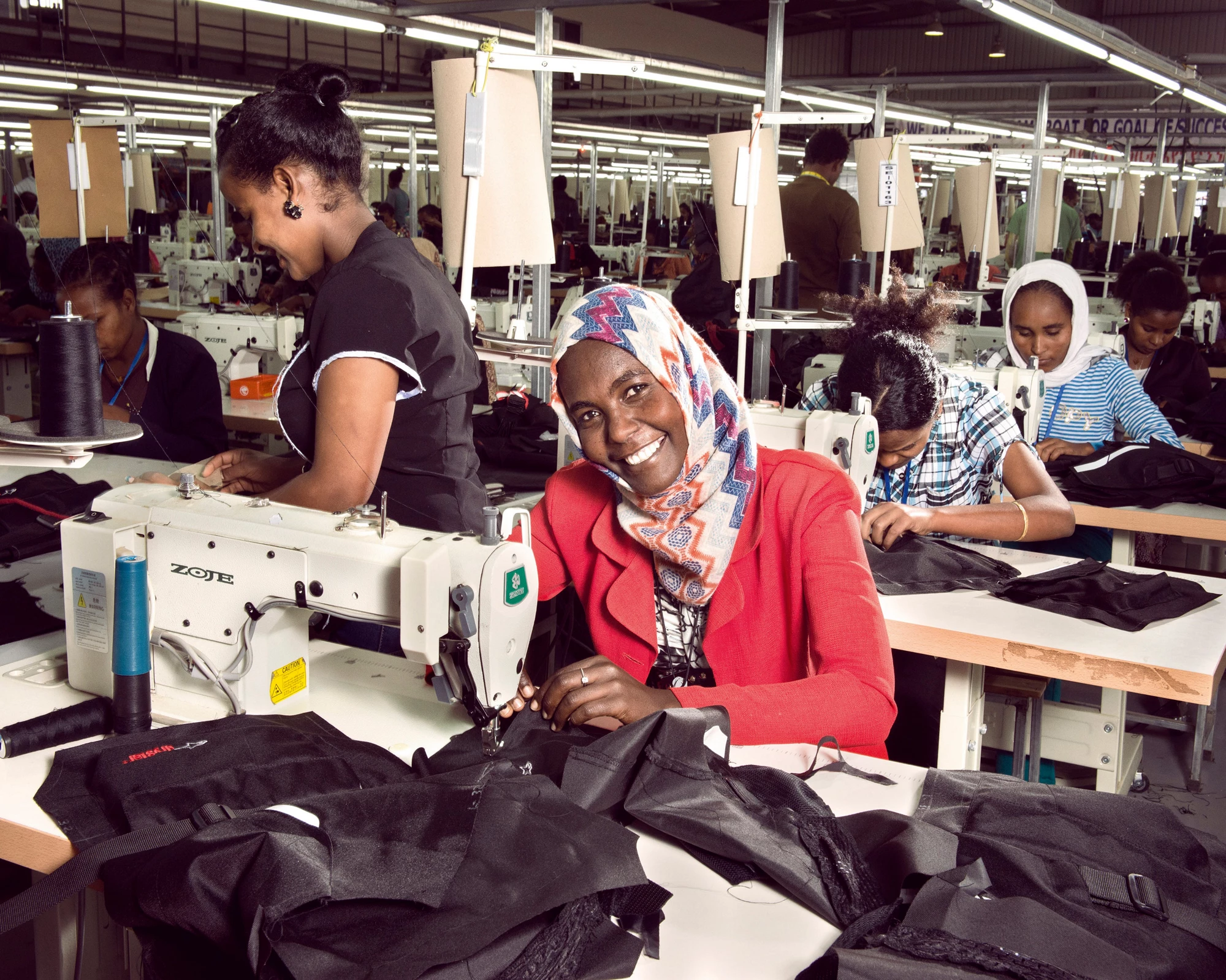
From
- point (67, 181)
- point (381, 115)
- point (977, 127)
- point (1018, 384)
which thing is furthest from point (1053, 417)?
point (977, 127)

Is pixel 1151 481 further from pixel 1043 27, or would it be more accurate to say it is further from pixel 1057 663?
pixel 1043 27

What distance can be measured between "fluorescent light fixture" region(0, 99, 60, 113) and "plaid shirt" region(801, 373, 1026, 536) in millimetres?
7208

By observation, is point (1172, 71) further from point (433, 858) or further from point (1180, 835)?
point (433, 858)

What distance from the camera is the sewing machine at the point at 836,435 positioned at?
2.58 meters

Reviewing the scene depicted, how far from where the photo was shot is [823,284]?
18.9 ft

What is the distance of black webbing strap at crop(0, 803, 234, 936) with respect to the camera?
3.92 feet


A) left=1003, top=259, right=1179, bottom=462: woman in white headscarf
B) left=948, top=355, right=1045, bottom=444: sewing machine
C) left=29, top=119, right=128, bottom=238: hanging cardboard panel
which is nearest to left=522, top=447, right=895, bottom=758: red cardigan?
left=948, top=355, right=1045, bottom=444: sewing machine

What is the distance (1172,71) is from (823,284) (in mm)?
2958

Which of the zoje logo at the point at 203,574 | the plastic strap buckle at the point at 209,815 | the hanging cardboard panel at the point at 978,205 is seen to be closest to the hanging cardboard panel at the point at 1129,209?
the hanging cardboard panel at the point at 978,205

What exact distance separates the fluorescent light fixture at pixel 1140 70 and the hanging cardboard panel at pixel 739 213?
10.7 ft

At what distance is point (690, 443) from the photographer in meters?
1.78

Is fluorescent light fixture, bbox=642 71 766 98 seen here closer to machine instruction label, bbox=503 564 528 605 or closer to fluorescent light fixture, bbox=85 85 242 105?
fluorescent light fixture, bbox=85 85 242 105

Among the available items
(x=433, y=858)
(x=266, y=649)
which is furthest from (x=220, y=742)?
(x=433, y=858)

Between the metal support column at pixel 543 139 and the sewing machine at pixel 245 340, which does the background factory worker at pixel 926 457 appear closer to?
the metal support column at pixel 543 139
